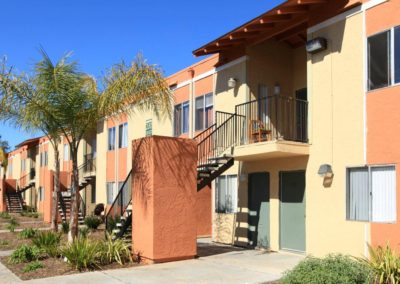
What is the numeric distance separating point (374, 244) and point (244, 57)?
24.7 ft

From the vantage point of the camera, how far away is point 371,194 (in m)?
11.2

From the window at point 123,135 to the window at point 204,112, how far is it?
27.3ft

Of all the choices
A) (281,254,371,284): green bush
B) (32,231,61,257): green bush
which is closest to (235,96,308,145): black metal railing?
(32,231,61,257): green bush

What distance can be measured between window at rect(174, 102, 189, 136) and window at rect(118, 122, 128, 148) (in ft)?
21.2

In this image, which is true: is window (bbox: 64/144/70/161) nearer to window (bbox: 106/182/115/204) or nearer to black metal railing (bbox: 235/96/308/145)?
window (bbox: 106/182/115/204)

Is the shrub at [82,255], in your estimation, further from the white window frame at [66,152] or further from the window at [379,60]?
the white window frame at [66,152]

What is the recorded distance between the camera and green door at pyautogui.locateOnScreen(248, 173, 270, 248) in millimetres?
15102

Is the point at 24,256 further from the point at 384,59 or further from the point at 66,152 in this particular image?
the point at 66,152

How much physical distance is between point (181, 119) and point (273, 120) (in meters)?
5.46

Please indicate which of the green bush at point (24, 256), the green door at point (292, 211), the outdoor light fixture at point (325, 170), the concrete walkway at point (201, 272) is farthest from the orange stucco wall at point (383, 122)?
the green bush at point (24, 256)

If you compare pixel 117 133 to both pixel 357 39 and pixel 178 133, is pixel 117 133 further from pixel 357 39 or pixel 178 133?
pixel 357 39

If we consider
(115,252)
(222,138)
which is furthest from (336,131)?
(115,252)

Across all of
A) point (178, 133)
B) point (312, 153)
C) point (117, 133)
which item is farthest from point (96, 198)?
point (312, 153)

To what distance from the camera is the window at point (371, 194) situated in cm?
1079
